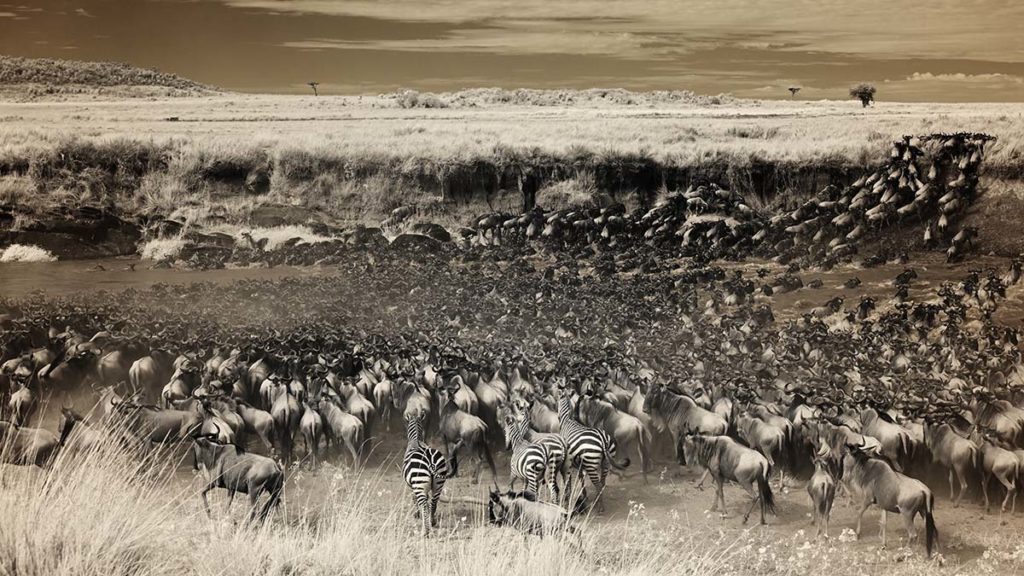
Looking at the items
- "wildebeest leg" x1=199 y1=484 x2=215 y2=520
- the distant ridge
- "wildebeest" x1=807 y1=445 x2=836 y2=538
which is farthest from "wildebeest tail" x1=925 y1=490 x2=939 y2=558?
the distant ridge

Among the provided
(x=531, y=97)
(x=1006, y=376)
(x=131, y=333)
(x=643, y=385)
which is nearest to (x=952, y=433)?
(x=1006, y=376)

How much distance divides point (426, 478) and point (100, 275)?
3.91 metres

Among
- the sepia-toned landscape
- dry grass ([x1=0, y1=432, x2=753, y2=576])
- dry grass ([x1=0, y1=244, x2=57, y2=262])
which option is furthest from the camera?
dry grass ([x1=0, y1=244, x2=57, y2=262])

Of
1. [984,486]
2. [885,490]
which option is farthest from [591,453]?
[984,486]

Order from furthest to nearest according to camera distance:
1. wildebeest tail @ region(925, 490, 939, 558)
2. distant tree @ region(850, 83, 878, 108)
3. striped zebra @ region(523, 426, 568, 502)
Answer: distant tree @ region(850, 83, 878, 108)
striped zebra @ region(523, 426, 568, 502)
wildebeest tail @ region(925, 490, 939, 558)

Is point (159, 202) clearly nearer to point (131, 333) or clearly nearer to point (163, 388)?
point (131, 333)

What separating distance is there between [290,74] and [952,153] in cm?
576

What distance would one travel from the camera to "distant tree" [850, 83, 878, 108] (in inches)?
290

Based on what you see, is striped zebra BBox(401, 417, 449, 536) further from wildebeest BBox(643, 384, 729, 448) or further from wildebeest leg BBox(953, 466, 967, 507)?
wildebeest leg BBox(953, 466, 967, 507)

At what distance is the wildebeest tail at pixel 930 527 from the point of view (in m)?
5.49

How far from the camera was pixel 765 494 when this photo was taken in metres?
6.02

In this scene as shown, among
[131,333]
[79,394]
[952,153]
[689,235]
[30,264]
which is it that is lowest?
[79,394]

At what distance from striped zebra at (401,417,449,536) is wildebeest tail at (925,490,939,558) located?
3179 millimetres

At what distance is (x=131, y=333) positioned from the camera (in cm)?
781
